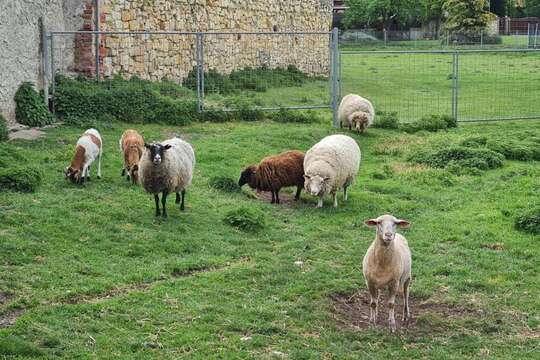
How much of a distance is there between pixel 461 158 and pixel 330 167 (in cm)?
411

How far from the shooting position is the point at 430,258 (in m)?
10.6

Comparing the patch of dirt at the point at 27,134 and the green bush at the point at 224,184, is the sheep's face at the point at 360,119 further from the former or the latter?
the patch of dirt at the point at 27,134

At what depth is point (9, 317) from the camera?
7.88 m

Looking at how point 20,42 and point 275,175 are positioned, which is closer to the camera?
point 275,175

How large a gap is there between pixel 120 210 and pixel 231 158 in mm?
4406

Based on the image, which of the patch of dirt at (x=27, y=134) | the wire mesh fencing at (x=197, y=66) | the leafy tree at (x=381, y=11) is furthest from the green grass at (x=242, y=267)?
the leafy tree at (x=381, y=11)

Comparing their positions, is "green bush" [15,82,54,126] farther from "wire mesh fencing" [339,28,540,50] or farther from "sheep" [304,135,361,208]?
"wire mesh fencing" [339,28,540,50]

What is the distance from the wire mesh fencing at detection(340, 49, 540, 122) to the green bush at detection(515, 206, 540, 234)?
8556mm

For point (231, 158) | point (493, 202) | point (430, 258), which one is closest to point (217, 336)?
point (430, 258)

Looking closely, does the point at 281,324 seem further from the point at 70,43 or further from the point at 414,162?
the point at 70,43

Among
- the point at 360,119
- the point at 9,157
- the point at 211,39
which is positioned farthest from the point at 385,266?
the point at 211,39

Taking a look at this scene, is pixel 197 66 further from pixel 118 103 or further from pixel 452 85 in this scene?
pixel 452 85

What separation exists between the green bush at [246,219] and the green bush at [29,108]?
653 cm

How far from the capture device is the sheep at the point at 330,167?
12781mm
